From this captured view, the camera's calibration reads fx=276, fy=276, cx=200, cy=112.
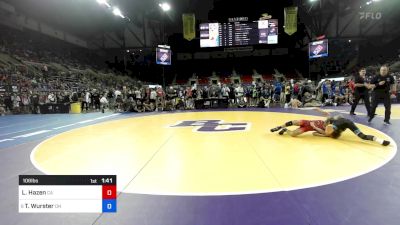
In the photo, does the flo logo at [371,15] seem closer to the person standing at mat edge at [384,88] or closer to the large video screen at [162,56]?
the large video screen at [162,56]

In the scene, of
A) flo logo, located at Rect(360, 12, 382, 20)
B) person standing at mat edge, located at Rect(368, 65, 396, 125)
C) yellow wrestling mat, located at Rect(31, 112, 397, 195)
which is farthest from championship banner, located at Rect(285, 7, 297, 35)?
yellow wrestling mat, located at Rect(31, 112, 397, 195)

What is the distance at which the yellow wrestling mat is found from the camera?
2873 mm

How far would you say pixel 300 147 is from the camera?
4387 mm

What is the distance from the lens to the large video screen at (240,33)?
64.4 feet

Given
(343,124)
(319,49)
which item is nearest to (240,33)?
(319,49)

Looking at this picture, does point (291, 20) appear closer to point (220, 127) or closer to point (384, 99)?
point (384, 99)

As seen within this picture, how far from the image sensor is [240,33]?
19.8 meters

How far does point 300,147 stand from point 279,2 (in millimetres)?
24716

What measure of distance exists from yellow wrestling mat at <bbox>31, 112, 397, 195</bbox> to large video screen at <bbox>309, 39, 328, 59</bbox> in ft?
49.0
